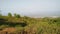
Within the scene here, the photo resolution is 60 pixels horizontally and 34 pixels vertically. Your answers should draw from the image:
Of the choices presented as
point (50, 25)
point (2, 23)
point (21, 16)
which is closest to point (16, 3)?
point (21, 16)

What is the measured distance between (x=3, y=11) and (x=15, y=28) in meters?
0.39

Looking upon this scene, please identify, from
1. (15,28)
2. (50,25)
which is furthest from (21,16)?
(50,25)

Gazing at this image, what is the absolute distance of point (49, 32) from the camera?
2.30 m

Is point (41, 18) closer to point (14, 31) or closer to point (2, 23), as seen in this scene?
point (14, 31)

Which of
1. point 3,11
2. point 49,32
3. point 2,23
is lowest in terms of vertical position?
point 49,32

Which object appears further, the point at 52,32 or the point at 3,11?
the point at 3,11

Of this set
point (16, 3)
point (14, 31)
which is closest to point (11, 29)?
point (14, 31)

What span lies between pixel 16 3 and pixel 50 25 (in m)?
0.73

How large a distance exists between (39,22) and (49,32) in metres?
0.24

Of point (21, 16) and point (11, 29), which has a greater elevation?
point (21, 16)

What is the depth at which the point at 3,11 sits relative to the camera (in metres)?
2.48

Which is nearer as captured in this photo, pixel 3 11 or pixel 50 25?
pixel 50 25

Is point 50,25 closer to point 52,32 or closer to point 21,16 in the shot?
point 52,32

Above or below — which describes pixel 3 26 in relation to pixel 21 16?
below
